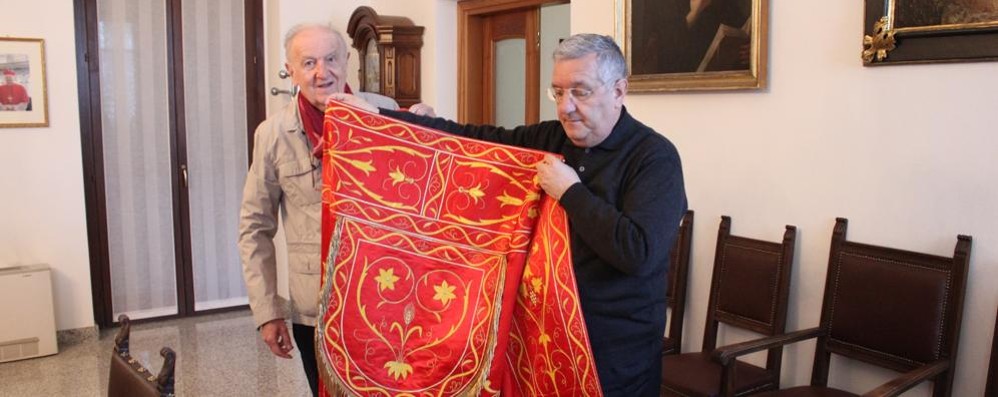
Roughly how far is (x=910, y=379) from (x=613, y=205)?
1068 mm

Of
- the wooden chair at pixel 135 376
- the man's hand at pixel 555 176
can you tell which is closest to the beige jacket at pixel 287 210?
the wooden chair at pixel 135 376

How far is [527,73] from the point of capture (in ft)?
14.3

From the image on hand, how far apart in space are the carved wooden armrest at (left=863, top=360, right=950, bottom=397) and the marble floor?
2660 mm

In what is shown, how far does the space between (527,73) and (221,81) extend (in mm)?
2182

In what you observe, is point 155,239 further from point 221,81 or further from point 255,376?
point 255,376

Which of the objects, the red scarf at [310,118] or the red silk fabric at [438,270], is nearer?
the red silk fabric at [438,270]

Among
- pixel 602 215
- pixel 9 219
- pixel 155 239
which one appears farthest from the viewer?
pixel 155 239

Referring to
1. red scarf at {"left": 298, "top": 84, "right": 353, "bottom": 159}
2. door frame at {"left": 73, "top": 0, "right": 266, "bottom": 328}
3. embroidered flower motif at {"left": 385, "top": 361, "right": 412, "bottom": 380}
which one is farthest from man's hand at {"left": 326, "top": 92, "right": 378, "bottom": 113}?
door frame at {"left": 73, "top": 0, "right": 266, "bottom": 328}

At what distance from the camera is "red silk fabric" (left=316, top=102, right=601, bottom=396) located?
1801 mm

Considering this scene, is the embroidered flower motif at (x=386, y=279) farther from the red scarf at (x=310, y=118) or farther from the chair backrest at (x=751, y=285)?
the chair backrest at (x=751, y=285)

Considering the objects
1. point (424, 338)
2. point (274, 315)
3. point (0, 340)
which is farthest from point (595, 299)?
point (0, 340)

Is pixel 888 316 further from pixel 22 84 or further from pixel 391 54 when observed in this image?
pixel 22 84

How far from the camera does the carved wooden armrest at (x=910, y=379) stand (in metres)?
2.04

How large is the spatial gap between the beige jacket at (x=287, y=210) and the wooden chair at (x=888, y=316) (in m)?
1.23
